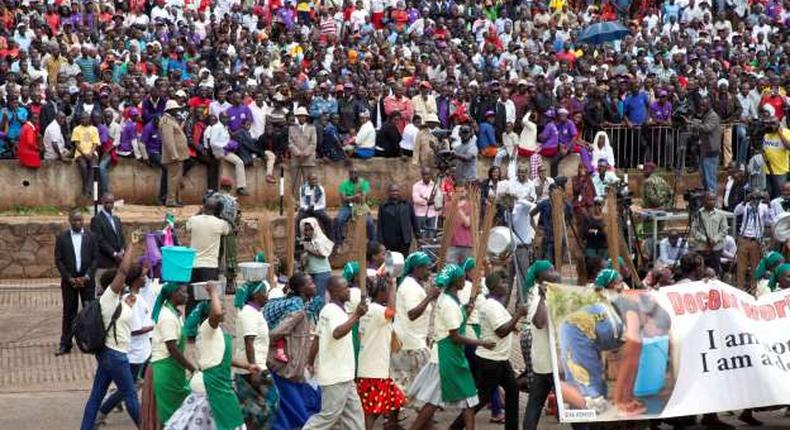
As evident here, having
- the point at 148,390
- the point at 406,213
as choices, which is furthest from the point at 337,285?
Answer: the point at 406,213

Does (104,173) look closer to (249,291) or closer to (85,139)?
(85,139)

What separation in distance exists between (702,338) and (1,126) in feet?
41.8

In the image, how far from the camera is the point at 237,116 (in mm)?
24672

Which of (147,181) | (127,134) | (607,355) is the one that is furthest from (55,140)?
(607,355)

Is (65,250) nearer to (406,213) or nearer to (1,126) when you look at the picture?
(406,213)

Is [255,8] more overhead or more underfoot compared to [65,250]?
more overhead

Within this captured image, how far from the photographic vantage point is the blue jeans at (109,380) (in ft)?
47.1

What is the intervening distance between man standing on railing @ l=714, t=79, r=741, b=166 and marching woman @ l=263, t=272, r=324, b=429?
13.5m

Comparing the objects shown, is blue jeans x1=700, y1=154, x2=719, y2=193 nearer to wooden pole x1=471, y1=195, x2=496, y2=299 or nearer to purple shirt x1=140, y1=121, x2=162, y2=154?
purple shirt x1=140, y1=121, x2=162, y2=154

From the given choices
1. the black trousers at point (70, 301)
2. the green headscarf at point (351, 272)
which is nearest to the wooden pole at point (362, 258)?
the green headscarf at point (351, 272)

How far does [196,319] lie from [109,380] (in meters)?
1.59

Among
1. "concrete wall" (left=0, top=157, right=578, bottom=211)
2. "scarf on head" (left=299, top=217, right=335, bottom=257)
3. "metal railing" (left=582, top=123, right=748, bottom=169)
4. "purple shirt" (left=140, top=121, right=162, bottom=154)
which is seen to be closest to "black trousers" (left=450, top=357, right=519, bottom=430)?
"scarf on head" (left=299, top=217, right=335, bottom=257)

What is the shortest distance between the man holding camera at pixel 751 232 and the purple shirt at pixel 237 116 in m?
7.21

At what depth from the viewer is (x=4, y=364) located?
59.5 feet
